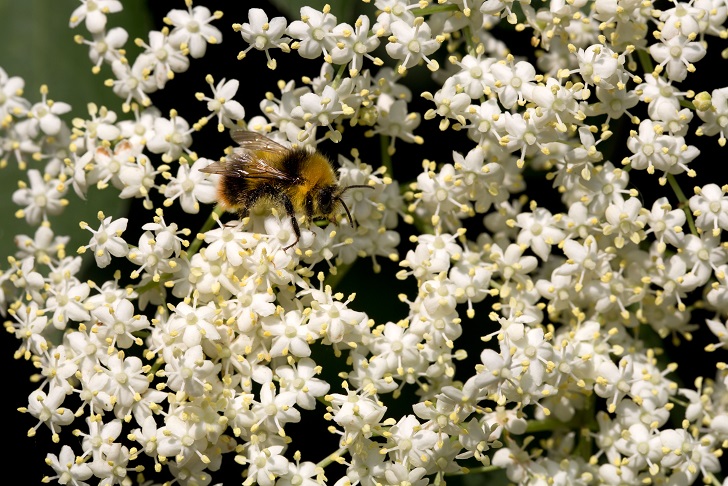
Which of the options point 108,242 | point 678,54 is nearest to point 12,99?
point 108,242

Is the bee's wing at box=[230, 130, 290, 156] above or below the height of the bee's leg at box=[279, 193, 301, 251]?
above

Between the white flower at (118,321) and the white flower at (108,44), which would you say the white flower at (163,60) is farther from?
the white flower at (118,321)

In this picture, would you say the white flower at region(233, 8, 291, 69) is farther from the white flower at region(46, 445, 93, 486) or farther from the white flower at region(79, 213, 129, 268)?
the white flower at region(46, 445, 93, 486)

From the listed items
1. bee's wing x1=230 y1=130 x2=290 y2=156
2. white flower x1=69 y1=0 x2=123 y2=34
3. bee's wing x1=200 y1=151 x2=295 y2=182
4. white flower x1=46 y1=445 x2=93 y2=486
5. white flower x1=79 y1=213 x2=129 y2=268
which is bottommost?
white flower x1=46 y1=445 x2=93 y2=486

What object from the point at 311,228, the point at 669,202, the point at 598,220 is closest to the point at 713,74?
the point at 669,202

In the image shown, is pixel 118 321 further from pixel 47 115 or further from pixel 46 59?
pixel 46 59

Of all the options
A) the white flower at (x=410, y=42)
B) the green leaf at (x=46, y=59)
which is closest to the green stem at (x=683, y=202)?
the white flower at (x=410, y=42)

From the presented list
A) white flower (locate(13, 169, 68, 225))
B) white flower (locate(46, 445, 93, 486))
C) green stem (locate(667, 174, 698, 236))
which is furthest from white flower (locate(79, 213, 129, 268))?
green stem (locate(667, 174, 698, 236))
